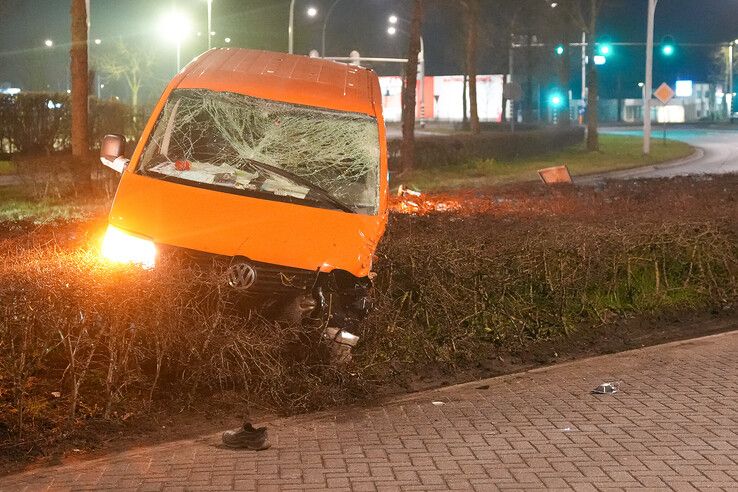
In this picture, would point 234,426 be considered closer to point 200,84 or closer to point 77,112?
point 200,84

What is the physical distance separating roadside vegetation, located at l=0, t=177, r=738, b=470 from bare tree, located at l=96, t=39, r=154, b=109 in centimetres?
6051

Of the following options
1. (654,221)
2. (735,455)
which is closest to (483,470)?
(735,455)

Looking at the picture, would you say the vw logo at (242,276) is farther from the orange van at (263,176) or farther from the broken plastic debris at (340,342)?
the broken plastic debris at (340,342)

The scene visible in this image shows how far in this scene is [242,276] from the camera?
7660mm

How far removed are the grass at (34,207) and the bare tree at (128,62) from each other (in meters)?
51.4

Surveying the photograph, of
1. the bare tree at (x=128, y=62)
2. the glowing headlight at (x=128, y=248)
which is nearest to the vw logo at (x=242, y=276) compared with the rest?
the glowing headlight at (x=128, y=248)

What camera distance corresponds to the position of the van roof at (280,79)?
31.6ft

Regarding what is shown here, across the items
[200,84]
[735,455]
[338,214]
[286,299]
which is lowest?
[735,455]

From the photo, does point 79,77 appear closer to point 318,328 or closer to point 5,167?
point 5,167

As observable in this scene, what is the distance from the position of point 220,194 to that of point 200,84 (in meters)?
1.58

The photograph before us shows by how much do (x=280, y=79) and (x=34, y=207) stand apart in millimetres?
9858

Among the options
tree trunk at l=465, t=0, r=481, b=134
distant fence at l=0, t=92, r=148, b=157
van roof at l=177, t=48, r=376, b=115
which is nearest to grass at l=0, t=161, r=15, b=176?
distant fence at l=0, t=92, r=148, b=157

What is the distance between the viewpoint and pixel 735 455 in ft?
21.3

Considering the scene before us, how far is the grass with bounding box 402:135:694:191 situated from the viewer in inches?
1243
